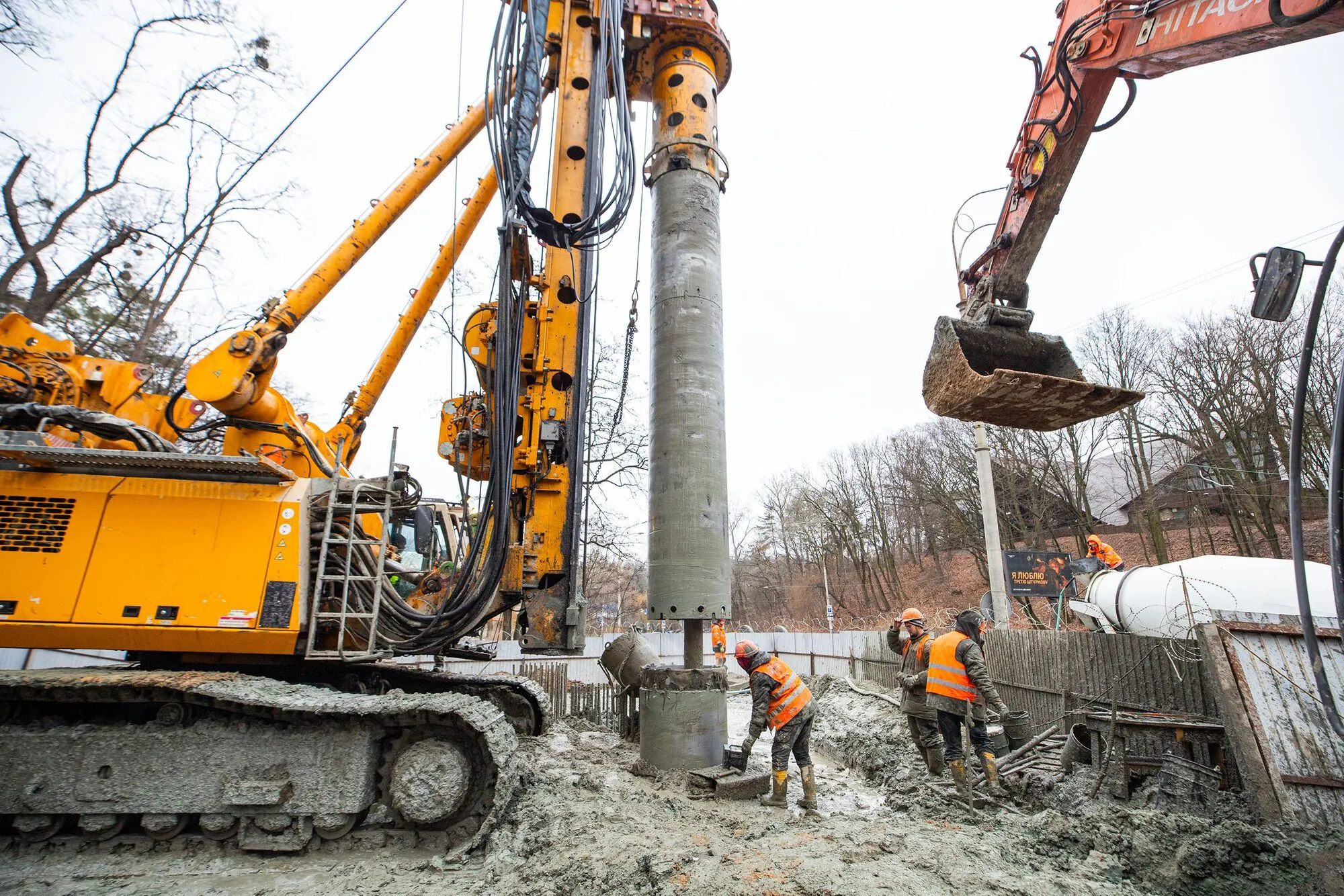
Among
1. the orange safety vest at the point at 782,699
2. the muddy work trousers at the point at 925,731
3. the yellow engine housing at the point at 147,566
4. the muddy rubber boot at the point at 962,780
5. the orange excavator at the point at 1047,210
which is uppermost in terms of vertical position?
the orange excavator at the point at 1047,210

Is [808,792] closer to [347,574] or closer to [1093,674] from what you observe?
[1093,674]

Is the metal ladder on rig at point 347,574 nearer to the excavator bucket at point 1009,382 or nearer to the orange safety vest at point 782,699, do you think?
the orange safety vest at point 782,699

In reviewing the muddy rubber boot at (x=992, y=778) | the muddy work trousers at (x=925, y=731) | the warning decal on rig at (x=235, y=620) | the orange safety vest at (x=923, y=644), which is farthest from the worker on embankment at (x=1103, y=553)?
the warning decal on rig at (x=235, y=620)

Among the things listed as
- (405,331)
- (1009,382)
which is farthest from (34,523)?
(1009,382)

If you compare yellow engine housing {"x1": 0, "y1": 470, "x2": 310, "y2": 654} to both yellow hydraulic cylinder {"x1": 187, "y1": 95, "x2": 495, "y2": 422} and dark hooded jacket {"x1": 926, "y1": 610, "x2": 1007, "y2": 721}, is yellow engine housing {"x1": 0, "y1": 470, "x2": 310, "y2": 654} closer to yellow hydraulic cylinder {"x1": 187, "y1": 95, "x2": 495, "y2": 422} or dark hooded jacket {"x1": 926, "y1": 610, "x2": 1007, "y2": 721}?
yellow hydraulic cylinder {"x1": 187, "y1": 95, "x2": 495, "y2": 422}

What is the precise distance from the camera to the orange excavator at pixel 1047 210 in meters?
4.36

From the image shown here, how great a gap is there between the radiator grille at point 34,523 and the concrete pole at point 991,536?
12.2m

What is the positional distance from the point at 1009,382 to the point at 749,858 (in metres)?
3.57

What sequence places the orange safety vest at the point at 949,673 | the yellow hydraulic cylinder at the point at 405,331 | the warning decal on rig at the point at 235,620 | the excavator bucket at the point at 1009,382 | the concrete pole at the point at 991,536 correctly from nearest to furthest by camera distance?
the excavator bucket at the point at 1009,382
the warning decal on rig at the point at 235,620
the orange safety vest at the point at 949,673
the yellow hydraulic cylinder at the point at 405,331
the concrete pole at the point at 991,536

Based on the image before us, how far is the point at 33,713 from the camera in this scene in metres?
5.02

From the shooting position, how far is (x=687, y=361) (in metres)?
7.81

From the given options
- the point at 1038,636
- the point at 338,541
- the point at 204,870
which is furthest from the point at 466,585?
the point at 1038,636

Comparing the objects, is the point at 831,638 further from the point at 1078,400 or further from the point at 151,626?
the point at 151,626

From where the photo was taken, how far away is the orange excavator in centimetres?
Answer: 436
